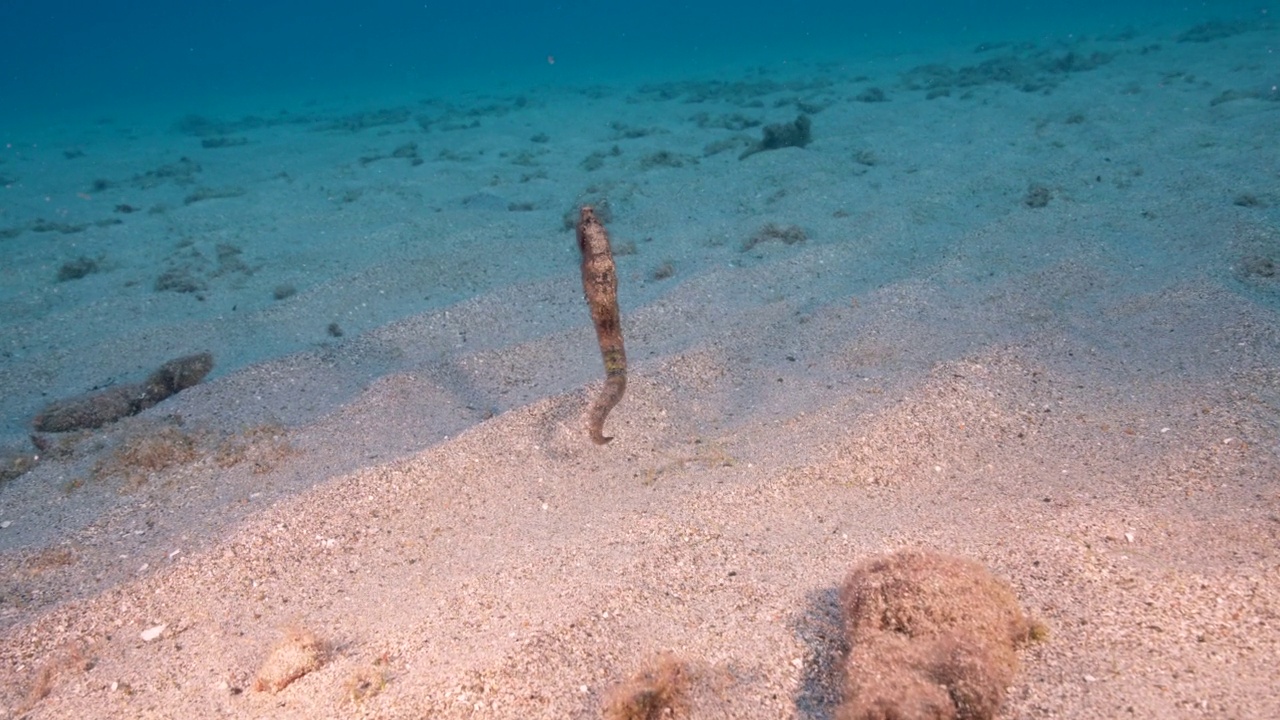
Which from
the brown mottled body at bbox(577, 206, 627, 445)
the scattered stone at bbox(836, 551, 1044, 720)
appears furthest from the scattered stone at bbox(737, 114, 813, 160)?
the scattered stone at bbox(836, 551, 1044, 720)

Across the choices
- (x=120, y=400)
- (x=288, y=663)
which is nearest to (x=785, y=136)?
(x=120, y=400)

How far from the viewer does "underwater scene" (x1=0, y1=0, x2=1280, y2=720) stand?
282cm

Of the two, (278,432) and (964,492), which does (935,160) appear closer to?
(964,492)

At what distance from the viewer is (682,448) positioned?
467 centimetres

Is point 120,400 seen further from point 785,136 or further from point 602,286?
point 785,136

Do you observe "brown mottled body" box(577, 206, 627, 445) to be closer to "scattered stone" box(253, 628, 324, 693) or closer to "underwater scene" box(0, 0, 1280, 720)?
"underwater scene" box(0, 0, 1280, 720)

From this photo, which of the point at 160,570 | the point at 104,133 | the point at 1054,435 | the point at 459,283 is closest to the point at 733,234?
the point at 459,283

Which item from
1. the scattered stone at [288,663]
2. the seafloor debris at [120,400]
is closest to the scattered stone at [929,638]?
the scattered stone at [288,663]

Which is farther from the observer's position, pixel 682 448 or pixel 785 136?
pixel 785 136

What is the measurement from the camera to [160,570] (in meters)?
3.74

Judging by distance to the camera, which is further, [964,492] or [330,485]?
[330,485]

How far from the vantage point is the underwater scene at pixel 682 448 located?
2.82 m

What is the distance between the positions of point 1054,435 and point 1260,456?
3.22 feet

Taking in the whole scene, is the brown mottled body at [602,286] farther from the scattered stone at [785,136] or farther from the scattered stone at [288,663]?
the scattered stone at [785,136]
